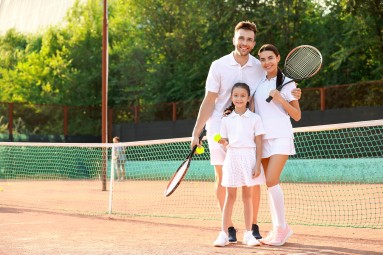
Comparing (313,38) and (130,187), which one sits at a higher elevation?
(313,38)

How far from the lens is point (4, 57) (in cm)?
5188

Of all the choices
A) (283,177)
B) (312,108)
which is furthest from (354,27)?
(283,177)

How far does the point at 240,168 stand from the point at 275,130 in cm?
44

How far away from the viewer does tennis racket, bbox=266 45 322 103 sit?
22.4ft

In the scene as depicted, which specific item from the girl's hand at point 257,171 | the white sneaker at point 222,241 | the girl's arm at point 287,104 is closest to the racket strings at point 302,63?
the girl's arm at point 287,104

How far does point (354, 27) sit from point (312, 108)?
6344 millimetres

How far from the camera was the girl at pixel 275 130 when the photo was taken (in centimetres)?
670

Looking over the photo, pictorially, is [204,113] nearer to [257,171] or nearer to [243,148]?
[243,148]

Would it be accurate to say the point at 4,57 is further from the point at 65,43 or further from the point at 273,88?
the point at 273,88

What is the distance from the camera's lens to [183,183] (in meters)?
19.1

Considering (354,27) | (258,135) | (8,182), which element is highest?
(354,27)

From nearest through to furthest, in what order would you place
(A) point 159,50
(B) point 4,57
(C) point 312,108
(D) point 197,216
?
(D) point 197,216, (C) point 312,108, (A) point 159,50, (B) point 4,57

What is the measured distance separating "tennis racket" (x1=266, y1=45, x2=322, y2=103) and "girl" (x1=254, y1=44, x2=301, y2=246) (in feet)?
0.25

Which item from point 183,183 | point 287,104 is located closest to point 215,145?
point 287,104
